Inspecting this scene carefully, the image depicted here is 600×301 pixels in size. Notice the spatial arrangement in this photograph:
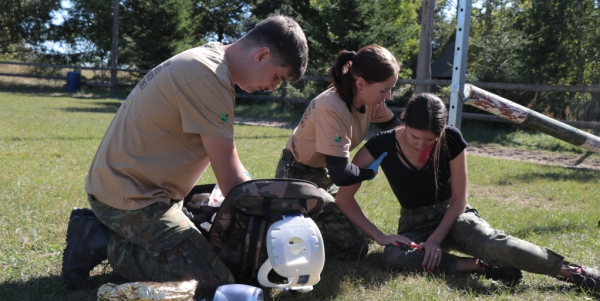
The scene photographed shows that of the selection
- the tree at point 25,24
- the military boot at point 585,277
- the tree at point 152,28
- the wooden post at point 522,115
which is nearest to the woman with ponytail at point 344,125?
the wooden post at point 522,115

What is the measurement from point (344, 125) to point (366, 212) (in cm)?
154

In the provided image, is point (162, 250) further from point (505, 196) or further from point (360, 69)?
point (505, 196)

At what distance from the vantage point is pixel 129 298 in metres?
2.12

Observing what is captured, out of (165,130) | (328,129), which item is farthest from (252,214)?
(328,129)

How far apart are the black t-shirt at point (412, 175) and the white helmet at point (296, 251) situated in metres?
1.16

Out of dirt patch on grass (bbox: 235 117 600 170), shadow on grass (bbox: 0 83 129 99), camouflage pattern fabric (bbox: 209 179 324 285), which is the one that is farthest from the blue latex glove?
shadow on grass (bbox: 0 83 129 99)

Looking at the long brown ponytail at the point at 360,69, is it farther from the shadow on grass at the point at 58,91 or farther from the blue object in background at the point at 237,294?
the shadow on grass at the point at 58,91

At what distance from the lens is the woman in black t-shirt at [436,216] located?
2.91 m

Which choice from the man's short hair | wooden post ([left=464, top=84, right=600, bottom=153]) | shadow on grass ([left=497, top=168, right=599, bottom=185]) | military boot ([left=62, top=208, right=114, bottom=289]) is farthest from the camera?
shadow on grass ([left=497, top=168, right=599, bottom=185])

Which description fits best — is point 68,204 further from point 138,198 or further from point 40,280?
point 138,198

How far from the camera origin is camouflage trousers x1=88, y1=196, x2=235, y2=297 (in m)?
2.51

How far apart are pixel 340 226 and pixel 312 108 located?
0.77 metres

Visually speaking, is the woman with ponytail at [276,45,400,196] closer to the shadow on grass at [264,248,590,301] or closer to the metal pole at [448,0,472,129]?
the shadow on grass at [264,248,590,301]

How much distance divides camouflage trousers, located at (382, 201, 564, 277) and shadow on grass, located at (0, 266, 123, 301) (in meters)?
1.66
